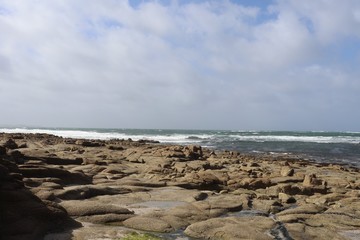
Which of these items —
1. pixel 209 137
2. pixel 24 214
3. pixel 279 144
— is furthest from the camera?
pixel 209 137

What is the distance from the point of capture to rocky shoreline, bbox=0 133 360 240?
24.5 feet

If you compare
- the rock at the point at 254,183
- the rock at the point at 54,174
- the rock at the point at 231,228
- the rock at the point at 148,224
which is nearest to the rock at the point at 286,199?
the rock at the point at 254,183

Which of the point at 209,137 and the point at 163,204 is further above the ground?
the point at 209,137

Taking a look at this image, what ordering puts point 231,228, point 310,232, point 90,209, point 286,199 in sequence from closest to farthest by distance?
point 231,228 < point 310,232 < point 90,209 < point 286,199

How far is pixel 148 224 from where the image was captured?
7922 millimetres

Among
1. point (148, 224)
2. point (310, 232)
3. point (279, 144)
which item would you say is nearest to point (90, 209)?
point (148, 224)

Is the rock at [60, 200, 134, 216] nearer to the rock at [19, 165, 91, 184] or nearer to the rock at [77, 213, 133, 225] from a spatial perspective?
the rock at [77, 213, 133, 225]

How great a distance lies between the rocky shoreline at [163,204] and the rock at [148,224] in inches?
0.9

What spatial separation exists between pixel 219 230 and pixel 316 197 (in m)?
5.80

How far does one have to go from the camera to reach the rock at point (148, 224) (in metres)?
7.78

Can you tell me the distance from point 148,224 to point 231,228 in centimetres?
179

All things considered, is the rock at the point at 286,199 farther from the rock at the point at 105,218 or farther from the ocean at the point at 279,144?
the ocean at the point at 279,144

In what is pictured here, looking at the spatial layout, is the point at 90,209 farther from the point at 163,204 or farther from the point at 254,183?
the point at 254,183

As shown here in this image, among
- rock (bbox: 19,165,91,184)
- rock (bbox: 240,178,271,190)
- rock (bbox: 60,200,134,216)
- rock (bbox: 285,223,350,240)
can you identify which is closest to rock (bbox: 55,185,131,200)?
rock (bbox: 60,200,134,216)
